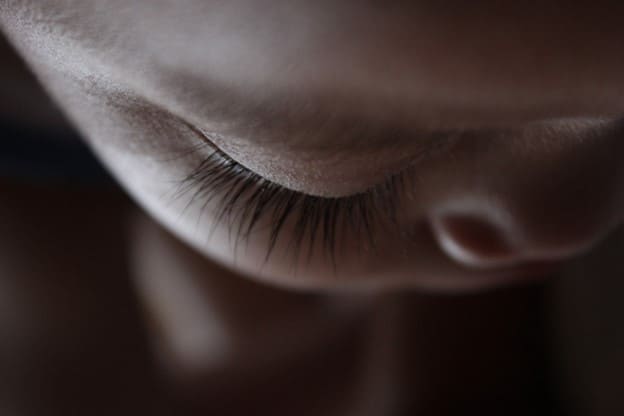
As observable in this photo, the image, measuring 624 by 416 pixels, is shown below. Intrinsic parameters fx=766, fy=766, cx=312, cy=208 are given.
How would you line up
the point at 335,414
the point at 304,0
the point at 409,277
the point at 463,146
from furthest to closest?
the point at 335,414
the point at 409,277
the point at 463,146
the point at 304,0

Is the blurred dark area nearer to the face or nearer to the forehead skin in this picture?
the face

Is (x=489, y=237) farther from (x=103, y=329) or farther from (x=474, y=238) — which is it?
Answer: (x=103, y=329)

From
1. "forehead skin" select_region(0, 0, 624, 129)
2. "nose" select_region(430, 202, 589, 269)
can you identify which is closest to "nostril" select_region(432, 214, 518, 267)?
"nose" select_region(430, 202, 589, 269)

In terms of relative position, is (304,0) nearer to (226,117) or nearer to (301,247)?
(226,117)

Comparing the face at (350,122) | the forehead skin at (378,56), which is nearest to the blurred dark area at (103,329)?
the face at (350,122)

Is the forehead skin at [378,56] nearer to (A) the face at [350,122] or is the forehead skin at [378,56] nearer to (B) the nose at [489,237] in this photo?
(A) the face at [350,122]

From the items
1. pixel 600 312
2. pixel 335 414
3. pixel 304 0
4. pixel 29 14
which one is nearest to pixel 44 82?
pixel 29 14
